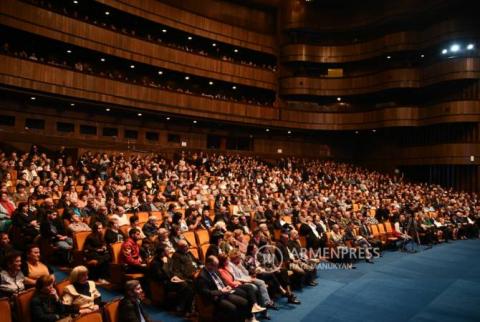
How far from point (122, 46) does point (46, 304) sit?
1366 centimetres

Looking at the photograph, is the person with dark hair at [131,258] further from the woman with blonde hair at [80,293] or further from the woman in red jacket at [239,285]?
the woman with blonde hair at [80,293]

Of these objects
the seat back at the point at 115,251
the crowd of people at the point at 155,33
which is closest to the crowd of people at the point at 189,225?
the seat back at the point at 115,251

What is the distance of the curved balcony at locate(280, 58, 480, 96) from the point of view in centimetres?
1855

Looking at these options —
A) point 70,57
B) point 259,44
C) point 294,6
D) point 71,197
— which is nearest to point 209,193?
point 71,197

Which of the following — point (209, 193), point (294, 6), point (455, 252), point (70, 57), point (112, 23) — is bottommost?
point (455, 252)

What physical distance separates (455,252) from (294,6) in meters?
16.9

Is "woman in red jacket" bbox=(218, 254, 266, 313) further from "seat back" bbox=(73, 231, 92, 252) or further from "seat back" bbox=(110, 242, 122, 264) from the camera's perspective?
"seat back" bbox=(73, 231, 92, 252)

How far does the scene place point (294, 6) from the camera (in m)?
22.6

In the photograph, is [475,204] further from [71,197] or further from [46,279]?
[46,279]

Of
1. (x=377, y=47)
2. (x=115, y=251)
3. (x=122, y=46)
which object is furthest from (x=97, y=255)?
(x=377, y=47)

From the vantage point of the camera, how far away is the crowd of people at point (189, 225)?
4.64 metres

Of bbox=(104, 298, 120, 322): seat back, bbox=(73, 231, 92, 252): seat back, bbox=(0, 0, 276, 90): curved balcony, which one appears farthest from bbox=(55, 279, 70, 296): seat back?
bbox=(0, 0, 276, 90): curved balcony

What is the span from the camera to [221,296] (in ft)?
15.5

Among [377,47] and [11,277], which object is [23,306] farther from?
[377,47]
